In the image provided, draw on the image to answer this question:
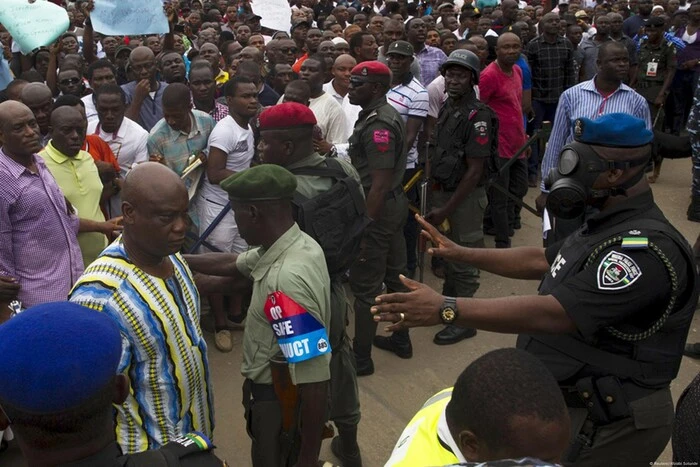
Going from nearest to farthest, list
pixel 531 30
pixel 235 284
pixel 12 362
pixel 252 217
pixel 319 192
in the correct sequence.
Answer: pixel 12 362
pixel 252 217
pixel 235 284
pixel 319 192
pixel 531 30

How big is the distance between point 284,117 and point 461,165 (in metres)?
2.03

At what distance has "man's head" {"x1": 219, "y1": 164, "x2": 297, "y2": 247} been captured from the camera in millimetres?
2857

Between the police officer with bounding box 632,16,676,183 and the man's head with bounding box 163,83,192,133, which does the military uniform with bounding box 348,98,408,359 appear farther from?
the police officer with bounding box 632,16,676,183

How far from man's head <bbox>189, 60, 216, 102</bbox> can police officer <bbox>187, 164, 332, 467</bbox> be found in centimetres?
319

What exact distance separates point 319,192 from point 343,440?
4.42 feet

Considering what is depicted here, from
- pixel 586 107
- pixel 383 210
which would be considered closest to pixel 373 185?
pixel 383 210

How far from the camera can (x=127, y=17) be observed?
685cm

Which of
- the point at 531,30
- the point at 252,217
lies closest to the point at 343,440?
the point at 252,217

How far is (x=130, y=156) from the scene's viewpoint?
5066mm

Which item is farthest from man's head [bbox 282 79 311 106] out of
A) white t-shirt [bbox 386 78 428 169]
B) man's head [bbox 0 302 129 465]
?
man's head [bbox 0 302 129 465]

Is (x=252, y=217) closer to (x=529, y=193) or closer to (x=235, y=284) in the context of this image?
(x=235, y=284)

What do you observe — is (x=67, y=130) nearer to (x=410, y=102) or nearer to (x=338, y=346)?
(x=338, y=346)

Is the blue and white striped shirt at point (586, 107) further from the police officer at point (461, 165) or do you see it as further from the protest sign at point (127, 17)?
the protest sign at point (127, 17)

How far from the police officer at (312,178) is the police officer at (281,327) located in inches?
18.8
